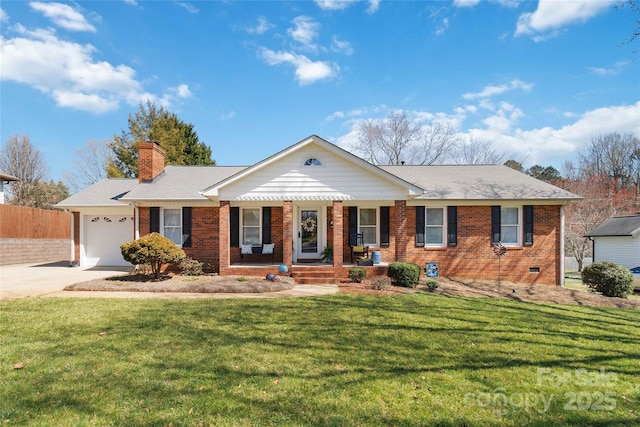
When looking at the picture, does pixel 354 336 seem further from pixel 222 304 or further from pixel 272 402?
pixel 222 304

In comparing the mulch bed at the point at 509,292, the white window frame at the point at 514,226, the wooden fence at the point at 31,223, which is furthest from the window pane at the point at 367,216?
the wooden fence at the point at 31,223

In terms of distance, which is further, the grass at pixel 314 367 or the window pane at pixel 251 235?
the window pane at pixel 251 235

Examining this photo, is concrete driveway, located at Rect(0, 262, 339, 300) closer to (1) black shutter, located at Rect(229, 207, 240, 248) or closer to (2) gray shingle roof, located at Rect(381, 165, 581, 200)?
(1) black shutter, located at Rect(229, 207, 240, 248)

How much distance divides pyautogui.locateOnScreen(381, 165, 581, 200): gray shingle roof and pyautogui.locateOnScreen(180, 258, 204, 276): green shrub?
926 centimetres

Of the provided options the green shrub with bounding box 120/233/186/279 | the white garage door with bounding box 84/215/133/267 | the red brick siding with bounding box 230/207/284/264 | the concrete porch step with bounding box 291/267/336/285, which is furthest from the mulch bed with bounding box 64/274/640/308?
the white garage door with bounding box 84/215/133/267

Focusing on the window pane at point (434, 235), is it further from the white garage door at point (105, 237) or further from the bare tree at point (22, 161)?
the bare tree at point (22, 161)

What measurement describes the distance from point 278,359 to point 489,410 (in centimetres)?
262

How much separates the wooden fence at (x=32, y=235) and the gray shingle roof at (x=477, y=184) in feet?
55.7

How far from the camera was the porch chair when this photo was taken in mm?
13609

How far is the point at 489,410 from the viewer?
3412mm

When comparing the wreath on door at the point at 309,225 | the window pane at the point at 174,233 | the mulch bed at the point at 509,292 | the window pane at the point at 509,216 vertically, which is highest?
the window pane at the point at 509,216

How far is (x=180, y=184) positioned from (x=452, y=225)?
1214 cm

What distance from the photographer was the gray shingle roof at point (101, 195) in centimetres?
1562

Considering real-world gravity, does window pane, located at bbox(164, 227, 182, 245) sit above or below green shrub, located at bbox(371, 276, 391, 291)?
above
